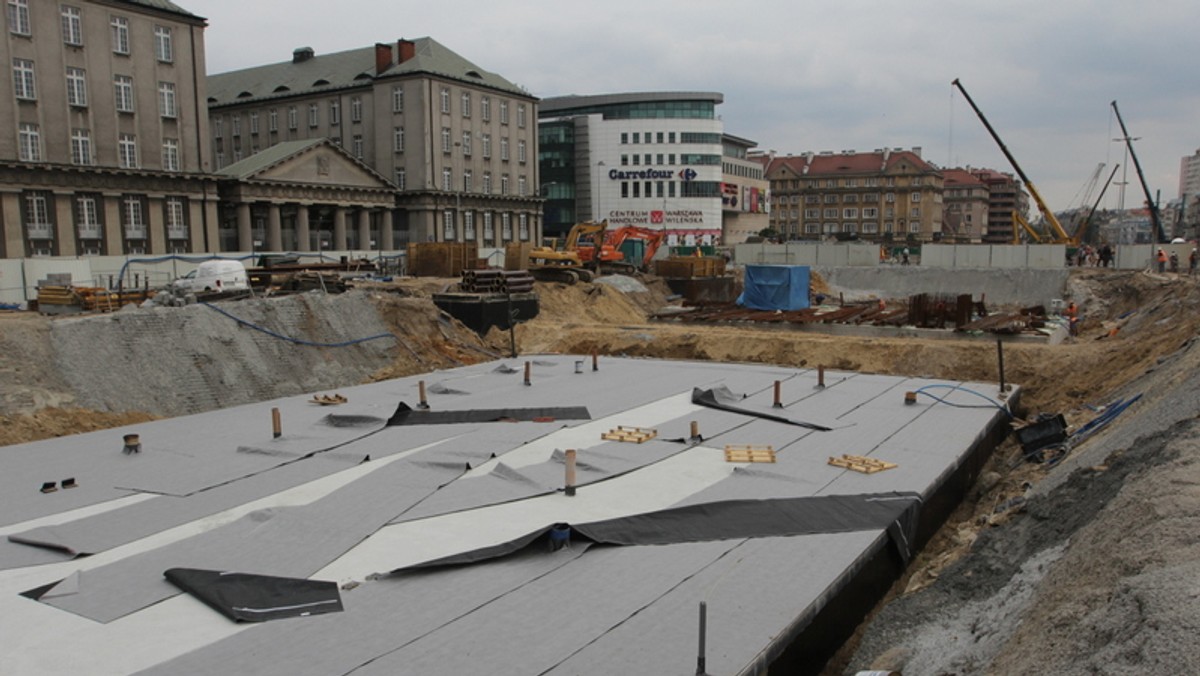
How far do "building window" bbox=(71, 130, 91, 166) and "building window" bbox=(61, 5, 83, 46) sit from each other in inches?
165

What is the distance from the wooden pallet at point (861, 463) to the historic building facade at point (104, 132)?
38605mm

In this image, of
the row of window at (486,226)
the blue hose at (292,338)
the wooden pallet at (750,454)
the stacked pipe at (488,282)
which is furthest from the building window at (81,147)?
the wooden pallet at (750,454)

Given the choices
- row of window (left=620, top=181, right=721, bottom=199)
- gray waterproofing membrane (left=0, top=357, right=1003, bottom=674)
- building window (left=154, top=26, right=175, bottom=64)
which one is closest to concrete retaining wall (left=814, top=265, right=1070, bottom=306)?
gray waterproofing membrane (left=0, top=357, right=1003, bottom=674)

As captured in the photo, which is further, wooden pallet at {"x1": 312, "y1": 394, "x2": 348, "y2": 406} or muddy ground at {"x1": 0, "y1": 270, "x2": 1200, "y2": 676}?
wooden pallet at {"x1": 312, "y1": 394, "x2": 348, "y2": 406}

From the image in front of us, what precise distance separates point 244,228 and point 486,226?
19577 millimetres

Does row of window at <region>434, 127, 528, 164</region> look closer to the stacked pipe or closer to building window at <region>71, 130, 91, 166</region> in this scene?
building window at <region>71, 130, 91, 166</region>

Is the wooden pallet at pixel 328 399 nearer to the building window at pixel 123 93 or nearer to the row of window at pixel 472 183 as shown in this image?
the building window at pixel 123 93

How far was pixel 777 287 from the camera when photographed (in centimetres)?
3450

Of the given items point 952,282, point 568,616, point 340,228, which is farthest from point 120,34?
point 568,616

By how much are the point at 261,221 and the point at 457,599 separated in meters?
47.8

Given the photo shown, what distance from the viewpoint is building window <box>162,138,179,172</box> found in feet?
144

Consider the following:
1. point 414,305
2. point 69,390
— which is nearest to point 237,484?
point 69,390

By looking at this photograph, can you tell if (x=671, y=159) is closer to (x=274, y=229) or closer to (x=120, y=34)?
(x=274, y=229)

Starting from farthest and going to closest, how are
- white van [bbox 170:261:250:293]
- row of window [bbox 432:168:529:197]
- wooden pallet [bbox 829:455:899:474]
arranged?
row of window [bbox 432:168:529:197] → white van [bbox 170:261:250:293] → wooden pallet [bbox 829:455:899:474]
